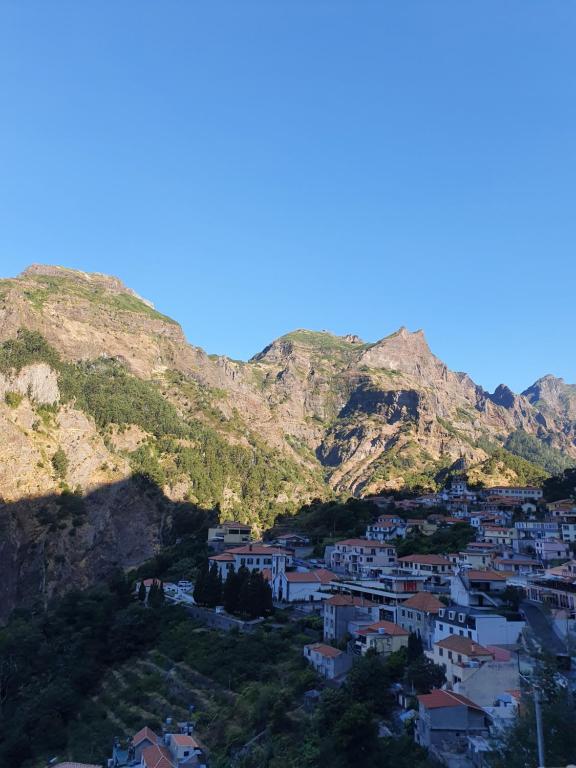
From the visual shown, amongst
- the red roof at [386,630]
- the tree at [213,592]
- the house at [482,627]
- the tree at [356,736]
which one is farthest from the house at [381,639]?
the tree at [213,592]

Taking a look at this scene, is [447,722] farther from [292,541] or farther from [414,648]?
[292,541]


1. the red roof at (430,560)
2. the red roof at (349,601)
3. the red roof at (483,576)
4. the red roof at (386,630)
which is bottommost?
the red roof at (386,630)

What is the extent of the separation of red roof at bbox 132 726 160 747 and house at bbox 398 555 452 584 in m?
26.8

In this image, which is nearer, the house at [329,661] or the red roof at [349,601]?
the house at [329,661]

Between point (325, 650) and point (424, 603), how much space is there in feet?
26.6

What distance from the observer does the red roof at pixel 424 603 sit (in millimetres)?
45625

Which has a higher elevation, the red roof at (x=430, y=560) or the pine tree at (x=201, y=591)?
the red roof at (x=430, y=560)

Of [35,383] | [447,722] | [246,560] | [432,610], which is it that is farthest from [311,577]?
[35,383]

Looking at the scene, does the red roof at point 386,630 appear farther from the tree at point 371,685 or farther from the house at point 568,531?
the house at point 568,531

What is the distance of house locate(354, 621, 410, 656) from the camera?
4384cm

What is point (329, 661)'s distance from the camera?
43.1 meters

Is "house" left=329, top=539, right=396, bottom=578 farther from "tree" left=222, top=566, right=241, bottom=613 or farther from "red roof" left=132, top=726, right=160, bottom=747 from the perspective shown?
"red roof" left=132, top=726, right=160, bottom=747

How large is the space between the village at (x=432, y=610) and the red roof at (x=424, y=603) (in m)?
0.14

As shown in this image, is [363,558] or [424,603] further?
[363,558]
